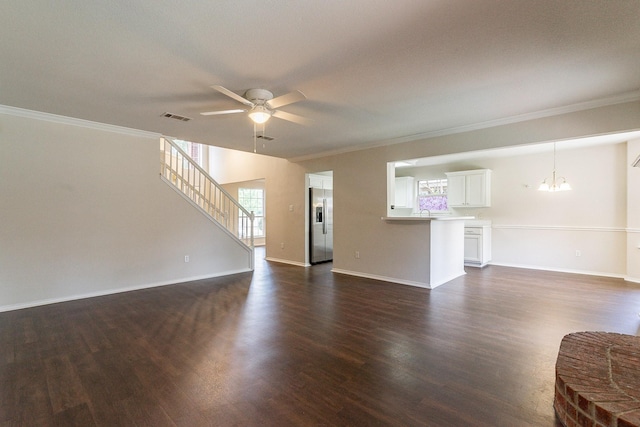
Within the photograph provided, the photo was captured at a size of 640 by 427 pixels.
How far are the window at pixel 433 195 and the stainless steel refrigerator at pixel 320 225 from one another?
111 inches

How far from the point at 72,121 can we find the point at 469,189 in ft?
25.6

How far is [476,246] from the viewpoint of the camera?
6590mm

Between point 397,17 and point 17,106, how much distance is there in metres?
4.55

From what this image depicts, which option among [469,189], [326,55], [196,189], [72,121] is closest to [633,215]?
[469,189]

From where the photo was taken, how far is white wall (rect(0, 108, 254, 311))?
147 inches

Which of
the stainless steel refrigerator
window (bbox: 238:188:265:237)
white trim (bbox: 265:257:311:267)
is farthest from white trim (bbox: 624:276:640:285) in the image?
window (bbox: 238:188:265:237)

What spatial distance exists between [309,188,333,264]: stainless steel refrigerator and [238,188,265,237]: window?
4.25 metres

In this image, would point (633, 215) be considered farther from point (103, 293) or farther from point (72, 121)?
point (72, 121)

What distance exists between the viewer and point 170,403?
1901 millimetres

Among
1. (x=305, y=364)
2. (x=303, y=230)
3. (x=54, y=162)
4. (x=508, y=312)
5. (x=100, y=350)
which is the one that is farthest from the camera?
(x=303, y=230)

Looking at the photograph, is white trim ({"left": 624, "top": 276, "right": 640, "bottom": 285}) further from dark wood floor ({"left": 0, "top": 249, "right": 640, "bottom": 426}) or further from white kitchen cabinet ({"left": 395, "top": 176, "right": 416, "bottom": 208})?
white kitchen cabinet ({"left": 395, "top": 176, "right": 416, "bottom": 208})

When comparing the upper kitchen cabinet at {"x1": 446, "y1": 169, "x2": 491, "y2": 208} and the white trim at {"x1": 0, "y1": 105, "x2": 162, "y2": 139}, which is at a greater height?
the white trim at {"x1": 0, "y1": 105, "x2": 162, "y2": 139}

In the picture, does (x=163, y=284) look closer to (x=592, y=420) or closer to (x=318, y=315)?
(x=318, y=315)

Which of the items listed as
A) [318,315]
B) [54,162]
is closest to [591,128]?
[318,315]
